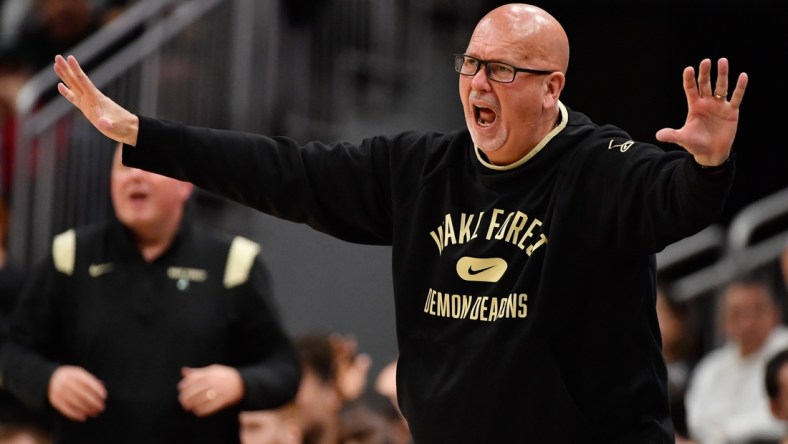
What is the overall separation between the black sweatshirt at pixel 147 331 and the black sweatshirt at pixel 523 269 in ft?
3.99

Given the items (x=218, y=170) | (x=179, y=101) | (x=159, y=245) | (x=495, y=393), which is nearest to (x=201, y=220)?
(x=179, y=101)

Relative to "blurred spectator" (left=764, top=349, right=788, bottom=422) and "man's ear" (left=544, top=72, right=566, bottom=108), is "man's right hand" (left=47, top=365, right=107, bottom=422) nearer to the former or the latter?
"man's ear" (left=544, top=72, right=566, bottom=108)

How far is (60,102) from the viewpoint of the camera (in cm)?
823

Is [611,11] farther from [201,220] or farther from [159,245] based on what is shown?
[159,245]

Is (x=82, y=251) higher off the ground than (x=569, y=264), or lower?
lower

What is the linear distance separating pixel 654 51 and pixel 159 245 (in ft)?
24.8

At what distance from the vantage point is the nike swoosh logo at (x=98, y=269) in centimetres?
522

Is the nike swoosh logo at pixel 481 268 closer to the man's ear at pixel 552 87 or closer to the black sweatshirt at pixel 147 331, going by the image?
the man's ear at pixel 552 87

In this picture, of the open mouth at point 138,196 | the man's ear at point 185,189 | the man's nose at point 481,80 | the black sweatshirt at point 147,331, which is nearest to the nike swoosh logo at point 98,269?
the black sweatshirt at point 147,331

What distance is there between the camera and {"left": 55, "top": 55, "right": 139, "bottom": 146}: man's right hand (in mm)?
3838

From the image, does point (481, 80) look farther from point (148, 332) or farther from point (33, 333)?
point (33, 333)

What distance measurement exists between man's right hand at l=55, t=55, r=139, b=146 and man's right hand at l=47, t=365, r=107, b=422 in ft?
4.08

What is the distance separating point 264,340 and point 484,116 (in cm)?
179

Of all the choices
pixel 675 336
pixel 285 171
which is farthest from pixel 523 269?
pixel 675 336
